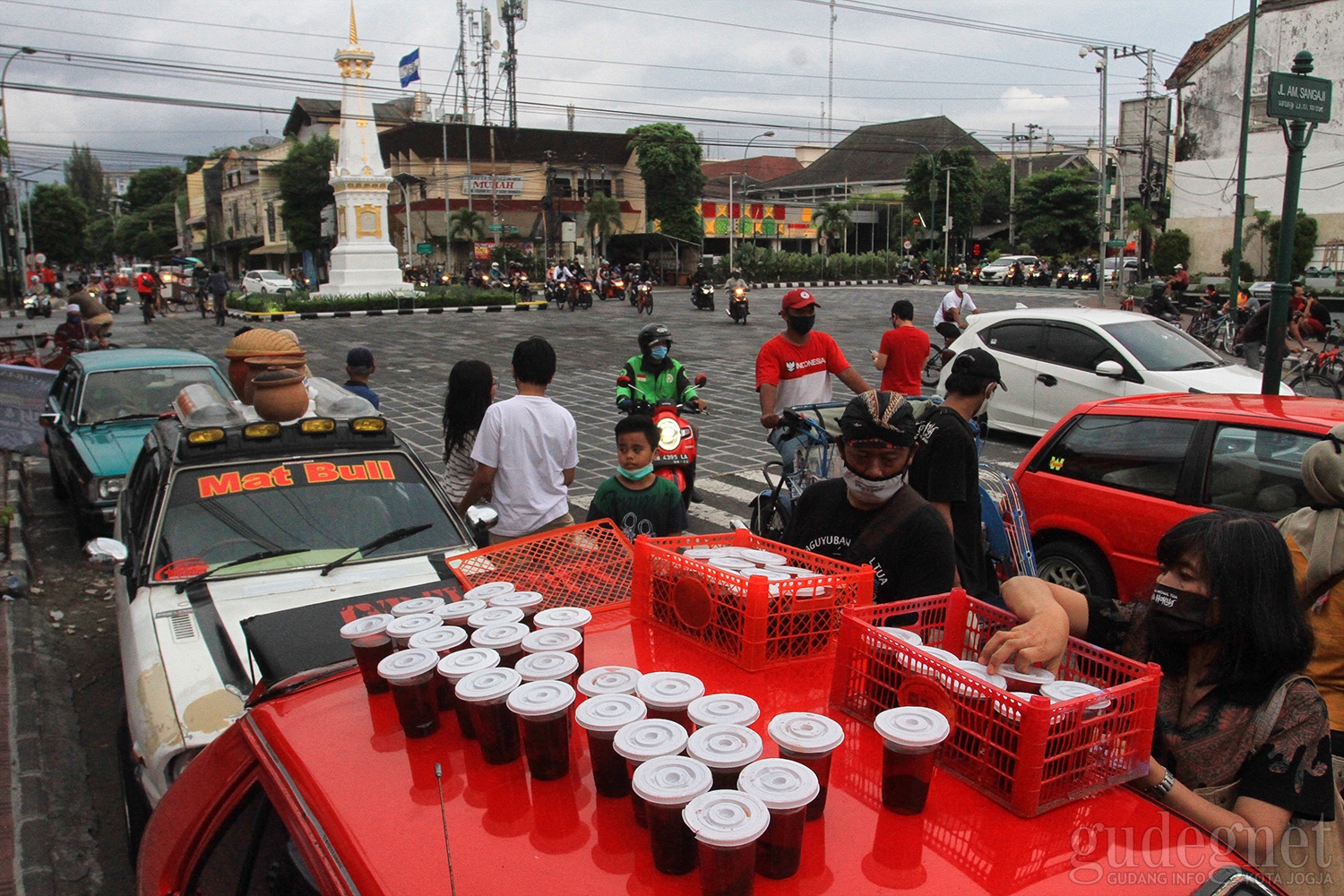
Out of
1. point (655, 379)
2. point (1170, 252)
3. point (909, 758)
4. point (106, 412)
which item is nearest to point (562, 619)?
point (909, 758)

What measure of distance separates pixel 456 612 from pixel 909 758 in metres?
1.17

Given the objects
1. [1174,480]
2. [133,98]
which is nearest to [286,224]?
[133,98]

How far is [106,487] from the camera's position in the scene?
721cm

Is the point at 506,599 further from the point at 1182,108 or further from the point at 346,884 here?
the point at 1182,108

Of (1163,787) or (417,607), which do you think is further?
(417,607)

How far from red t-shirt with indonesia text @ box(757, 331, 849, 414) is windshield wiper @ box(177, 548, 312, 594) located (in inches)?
132

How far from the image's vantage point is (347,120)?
111ft

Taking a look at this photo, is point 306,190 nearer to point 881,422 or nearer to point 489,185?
point 489,185

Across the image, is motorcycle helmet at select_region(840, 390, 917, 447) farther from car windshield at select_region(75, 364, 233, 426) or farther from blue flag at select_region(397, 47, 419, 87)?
blue flag at select_region(397, 47, 419, 87)

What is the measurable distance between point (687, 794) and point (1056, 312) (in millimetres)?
10394

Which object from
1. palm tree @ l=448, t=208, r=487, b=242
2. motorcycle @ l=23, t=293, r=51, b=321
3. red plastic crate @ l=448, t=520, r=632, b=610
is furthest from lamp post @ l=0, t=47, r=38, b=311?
red plastic crate @ l=448, t=520, r=632, b=610

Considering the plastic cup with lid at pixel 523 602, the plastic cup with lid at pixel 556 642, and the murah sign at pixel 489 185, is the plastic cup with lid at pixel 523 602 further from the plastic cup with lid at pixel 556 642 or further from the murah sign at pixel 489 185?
the murah sign at pixel 489 185

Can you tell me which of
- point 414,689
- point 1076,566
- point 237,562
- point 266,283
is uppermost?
point 266,283

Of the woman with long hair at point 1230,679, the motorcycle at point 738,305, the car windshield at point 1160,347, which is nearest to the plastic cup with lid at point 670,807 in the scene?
the woman with long hair at point 1230,679
